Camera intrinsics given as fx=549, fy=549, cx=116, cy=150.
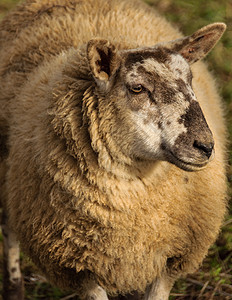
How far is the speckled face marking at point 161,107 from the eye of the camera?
2684 millimetres

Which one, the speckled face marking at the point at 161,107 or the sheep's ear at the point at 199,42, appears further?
the sheep's ear at the point at 199,42

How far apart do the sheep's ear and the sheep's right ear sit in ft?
1.42

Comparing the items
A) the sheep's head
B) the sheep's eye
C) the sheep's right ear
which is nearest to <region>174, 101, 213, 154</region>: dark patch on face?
the sheep's head

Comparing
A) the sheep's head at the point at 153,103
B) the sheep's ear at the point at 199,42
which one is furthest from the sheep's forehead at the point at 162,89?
the sheep's ear at the point at 199,42

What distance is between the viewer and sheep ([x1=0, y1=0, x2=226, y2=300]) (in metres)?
2.76

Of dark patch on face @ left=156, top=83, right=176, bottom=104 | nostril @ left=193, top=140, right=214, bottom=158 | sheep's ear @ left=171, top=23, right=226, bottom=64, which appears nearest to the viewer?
nostril @ left=193, top=140, right=214, bottom=158

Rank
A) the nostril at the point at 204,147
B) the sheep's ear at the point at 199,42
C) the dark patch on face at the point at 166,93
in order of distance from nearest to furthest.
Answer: the nostril at the point at 204,147 < the dark patch on face at the point at 166,93 < the sheep's ear at the point at 199,42

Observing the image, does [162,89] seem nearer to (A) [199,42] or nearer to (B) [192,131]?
(B) [192,131]

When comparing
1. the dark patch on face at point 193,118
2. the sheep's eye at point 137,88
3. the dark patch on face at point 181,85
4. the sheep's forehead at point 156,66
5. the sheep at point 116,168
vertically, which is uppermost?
the sheep's forehead at point 156,66

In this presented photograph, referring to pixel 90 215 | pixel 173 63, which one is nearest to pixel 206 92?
pixel 173 63

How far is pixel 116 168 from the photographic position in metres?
2.85

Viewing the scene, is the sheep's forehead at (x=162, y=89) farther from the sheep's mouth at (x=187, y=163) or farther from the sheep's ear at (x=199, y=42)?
the sheep's ear at (x=199, y=42)

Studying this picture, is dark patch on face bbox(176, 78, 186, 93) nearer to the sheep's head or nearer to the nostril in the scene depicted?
the sheep's head

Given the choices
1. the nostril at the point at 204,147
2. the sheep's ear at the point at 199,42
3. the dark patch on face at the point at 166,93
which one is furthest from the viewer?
the sheep's ear at the point at 199,42
